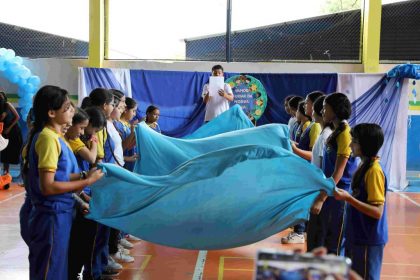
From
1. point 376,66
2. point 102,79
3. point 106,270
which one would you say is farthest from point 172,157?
point 376,66

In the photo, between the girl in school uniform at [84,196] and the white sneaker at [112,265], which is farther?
the white sneaker at [112,265]

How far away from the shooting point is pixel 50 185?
2.26 metres

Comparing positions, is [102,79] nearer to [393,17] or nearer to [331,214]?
[393,17]

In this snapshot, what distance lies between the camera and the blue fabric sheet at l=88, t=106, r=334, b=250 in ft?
8.41

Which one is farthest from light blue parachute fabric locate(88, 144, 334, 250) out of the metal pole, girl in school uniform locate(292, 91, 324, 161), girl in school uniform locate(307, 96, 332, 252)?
the metal pole

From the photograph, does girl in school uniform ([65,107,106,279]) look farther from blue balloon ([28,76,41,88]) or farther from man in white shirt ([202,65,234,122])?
blue balloon ([28,76,41,88])

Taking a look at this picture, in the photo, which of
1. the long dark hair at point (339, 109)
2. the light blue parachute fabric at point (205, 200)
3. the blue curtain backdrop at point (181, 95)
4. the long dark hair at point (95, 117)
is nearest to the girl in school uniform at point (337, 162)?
the long dark hair at point (339, 109)

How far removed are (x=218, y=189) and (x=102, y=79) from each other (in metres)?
5.71

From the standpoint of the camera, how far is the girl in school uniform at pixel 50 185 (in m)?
2.28

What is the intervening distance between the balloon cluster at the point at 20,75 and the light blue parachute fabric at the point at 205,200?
5.67 m

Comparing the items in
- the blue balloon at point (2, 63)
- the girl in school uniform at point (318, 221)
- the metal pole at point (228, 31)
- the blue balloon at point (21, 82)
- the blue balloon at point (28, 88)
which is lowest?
the girl in school uniform at point (318, 221)

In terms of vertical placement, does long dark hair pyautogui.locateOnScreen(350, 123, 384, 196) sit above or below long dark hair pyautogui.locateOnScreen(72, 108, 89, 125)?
below

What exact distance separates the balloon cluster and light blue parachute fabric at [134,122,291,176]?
14.7 feet

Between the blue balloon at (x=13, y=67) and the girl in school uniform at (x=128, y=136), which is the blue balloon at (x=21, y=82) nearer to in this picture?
the blue balloon at (x=13, y=67)
